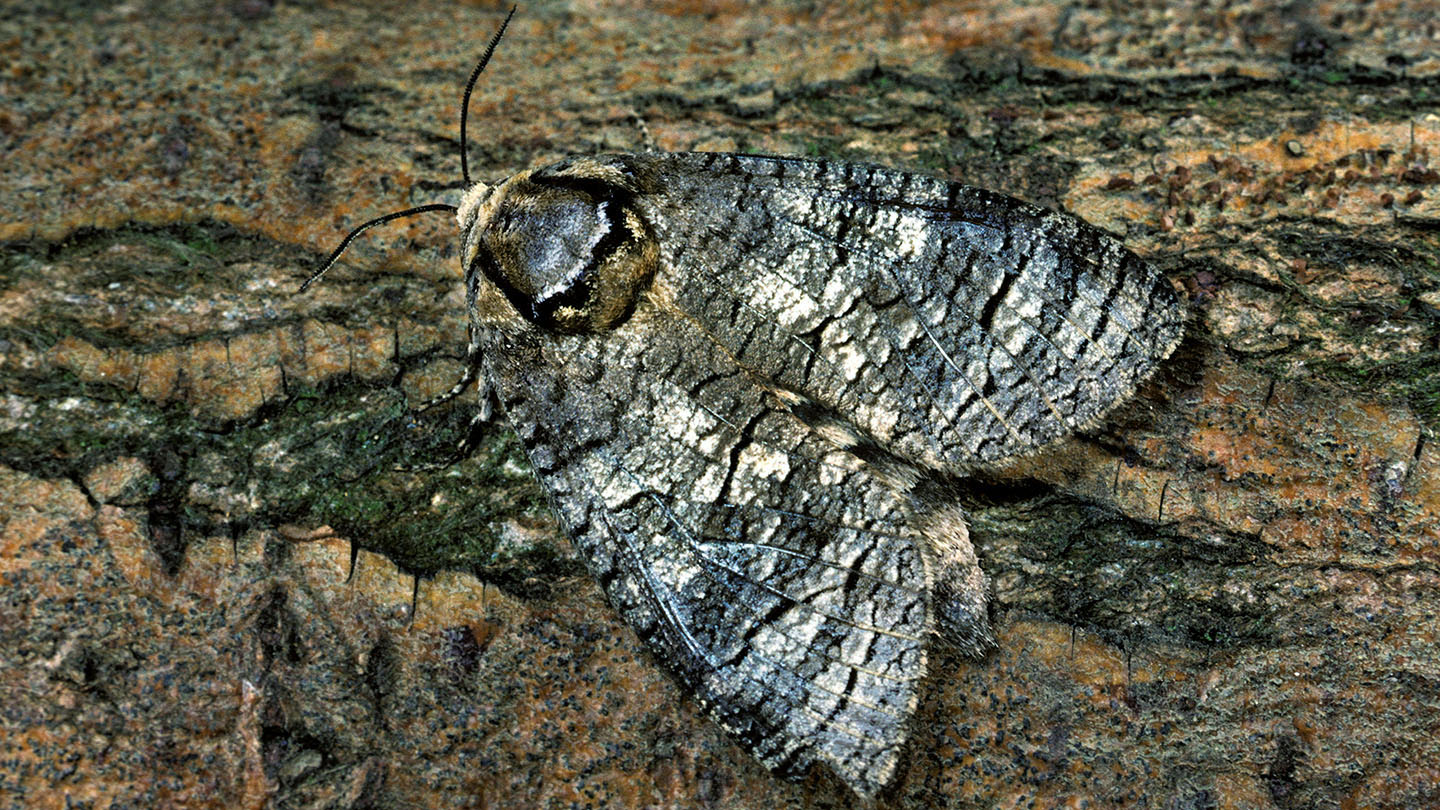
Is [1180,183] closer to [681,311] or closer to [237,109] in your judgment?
[681,311]

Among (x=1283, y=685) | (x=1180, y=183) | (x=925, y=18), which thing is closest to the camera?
(x=1283, y=685)

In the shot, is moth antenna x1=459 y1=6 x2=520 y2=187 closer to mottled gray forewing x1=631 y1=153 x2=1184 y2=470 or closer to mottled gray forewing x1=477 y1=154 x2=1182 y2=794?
mottled gray forewing x1=477 y1=154 x2=1182 y2=794

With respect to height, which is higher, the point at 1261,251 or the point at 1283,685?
the point at 1261,251

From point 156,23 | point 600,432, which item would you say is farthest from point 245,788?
point 156,23

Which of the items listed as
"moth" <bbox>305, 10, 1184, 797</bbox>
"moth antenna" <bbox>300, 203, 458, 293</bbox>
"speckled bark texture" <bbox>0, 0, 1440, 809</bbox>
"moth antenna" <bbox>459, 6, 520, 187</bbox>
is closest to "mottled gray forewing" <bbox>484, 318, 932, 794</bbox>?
"moth" <bbox>305, 10, 1184, 797</bbox>

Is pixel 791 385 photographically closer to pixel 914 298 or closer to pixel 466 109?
pixel 914 298
